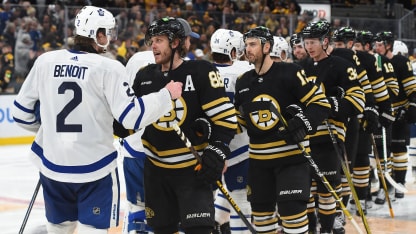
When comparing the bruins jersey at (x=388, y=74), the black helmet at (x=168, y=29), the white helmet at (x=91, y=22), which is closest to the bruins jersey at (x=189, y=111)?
the black helmet at (x=168, y=29)

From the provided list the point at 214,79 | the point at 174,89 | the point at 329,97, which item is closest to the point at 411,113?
the point at 329,97

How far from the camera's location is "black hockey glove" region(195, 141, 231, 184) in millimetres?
3709

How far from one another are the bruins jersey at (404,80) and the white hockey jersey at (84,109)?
410 cm

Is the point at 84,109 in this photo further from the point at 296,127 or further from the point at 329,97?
the point at 329,97

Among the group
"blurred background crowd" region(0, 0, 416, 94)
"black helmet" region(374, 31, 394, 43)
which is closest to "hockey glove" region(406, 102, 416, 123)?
"black helmet" region(374, 31, 394, 43)

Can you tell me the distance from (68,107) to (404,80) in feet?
14.4

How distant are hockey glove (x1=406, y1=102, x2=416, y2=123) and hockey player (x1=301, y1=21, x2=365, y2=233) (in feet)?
6.54

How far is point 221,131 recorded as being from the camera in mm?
3838

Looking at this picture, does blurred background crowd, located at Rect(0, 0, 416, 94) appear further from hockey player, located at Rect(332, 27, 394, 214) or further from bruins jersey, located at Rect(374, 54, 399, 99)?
hockey player, located at Rect(332, 27, 394, 214)

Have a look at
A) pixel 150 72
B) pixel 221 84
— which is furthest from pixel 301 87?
pixel 150 72

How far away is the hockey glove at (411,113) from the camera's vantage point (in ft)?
23.2

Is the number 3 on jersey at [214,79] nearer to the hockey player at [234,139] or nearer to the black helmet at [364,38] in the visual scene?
the hockey player at [234,139]

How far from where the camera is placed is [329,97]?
5094 mm

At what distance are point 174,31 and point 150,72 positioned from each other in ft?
0.86
